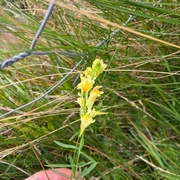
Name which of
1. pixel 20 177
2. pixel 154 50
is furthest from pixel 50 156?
pixel 154 50

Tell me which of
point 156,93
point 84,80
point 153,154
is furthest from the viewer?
point 156,93

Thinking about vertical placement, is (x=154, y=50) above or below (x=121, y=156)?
above

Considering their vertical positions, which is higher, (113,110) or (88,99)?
(88,99)

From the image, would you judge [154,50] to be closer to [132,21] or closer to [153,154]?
[132,21]

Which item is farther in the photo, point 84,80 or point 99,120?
point 99,120

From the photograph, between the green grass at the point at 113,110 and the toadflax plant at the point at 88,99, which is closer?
the toadflax plant at the point at 88,99

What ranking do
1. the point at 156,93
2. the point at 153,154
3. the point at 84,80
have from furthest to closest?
the point at 156,93 < the point at 153,154 < the point at 84,80

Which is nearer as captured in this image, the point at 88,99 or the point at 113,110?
the point at 88,99

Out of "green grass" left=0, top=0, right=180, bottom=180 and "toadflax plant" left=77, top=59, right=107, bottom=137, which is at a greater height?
"toadflax plant" left=77, top=59, right=107, bottom=137

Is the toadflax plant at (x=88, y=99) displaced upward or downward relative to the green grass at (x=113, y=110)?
upward

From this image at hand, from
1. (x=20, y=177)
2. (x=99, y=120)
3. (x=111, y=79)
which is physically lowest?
(x=20, y=177)

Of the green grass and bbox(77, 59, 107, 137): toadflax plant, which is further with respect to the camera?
the green grass
